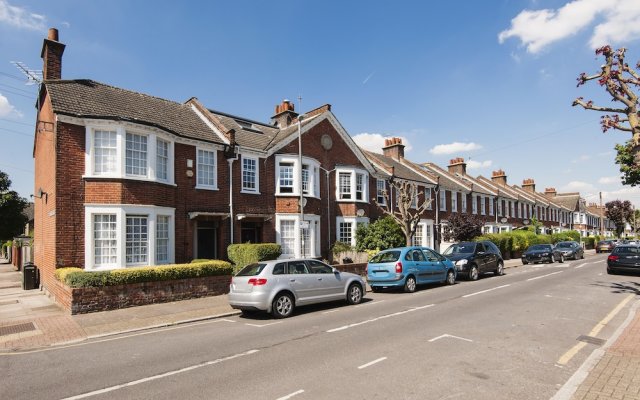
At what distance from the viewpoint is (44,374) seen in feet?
22.0

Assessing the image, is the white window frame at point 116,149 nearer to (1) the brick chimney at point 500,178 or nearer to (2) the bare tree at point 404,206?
(2) the bare tree at point 404,206

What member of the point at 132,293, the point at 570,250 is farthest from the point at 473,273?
the point at 570,250

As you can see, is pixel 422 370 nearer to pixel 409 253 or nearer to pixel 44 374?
pixel 44 374

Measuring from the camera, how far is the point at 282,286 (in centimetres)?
1097

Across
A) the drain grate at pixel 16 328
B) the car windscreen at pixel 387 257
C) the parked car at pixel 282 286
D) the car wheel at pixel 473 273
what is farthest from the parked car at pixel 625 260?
Answer: the drain grate at pixel 16 328

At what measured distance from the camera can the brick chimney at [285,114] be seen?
25734 millimetres

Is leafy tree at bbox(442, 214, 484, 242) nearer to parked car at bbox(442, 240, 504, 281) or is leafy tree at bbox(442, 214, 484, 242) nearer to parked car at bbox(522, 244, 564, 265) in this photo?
parked car at bbox(522, 244, 564, 265)

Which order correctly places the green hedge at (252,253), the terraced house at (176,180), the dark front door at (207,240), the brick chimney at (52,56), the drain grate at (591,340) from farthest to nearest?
the dark front door at (207,240) → the green hedge at (252,253) → the brick chimney at (52,56) → the terraced house at (176,180) → the drain grate at (591,340)

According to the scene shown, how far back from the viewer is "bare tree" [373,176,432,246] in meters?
22.3

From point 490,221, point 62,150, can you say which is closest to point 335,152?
point 62,150

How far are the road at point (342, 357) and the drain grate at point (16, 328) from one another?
8.58 ft

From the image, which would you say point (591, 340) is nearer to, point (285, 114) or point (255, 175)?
point (255, 175)

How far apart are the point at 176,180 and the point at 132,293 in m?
5.71

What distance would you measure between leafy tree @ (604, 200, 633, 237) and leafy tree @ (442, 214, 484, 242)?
62626mm
